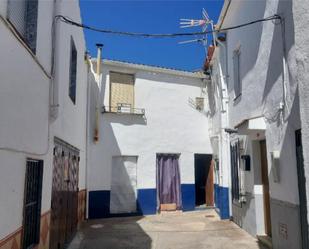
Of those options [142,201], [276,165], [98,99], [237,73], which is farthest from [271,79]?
[142,201]

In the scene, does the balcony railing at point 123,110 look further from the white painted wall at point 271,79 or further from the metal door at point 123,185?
the white painted wall at point 271,79

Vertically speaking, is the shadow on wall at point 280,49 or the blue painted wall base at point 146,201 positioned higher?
the shadow on wall at point 280,49

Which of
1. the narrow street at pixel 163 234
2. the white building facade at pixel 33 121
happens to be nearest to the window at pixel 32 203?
the white building facade at pixel 33 121

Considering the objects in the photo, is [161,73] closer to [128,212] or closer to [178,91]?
[178,91]

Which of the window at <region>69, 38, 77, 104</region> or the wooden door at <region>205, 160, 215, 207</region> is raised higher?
the window at <region>69, 38, 77, 104</region>

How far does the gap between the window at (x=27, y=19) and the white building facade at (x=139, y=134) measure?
779 centimetres

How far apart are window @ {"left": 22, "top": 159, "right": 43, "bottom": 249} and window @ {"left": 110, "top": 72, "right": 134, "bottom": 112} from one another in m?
8.12

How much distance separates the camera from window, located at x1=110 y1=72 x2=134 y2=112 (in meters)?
13.7

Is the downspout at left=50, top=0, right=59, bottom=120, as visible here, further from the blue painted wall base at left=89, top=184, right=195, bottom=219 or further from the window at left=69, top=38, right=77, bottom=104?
the blue painted wall base at left=89, top=184, right=195, bottom=219

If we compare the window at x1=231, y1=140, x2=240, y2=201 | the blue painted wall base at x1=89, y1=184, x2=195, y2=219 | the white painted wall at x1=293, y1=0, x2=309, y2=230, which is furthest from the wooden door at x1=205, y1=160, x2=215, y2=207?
the white painted wall at x1=293, y1=0, x2=309, y2=230

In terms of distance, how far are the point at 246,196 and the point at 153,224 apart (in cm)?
356

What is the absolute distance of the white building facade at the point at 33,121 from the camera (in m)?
4.07

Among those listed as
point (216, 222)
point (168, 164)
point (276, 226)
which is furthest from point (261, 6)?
point (168, 164)

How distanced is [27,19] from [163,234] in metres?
7.10
